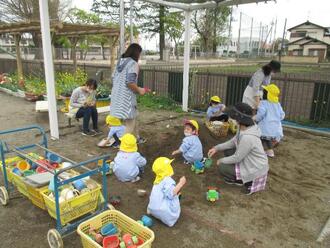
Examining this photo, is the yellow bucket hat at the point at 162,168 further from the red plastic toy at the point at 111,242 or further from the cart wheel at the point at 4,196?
the cart wheel at the point at 4,196

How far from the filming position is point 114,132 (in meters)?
5.34

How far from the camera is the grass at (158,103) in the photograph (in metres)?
9.14

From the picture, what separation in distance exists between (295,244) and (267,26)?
6907 cm

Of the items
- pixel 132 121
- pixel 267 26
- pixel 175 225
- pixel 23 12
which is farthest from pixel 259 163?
pixel 267 26

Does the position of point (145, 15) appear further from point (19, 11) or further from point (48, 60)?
point (48, 60)

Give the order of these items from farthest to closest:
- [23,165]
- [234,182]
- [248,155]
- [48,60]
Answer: [48,60] < [234,182] < [248,155] < [23,165]

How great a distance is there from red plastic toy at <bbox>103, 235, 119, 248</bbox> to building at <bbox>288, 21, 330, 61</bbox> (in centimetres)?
5670

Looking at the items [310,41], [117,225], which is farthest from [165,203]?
[310,41]

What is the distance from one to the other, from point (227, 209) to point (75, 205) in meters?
1.78

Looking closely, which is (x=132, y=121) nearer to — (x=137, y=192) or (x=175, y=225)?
(x=137, y=192)

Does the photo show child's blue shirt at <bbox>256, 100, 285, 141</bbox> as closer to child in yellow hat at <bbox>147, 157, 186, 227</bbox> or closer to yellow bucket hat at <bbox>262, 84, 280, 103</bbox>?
yellow bucket hat at <bbox>262, 84, 280, 103</bbox>

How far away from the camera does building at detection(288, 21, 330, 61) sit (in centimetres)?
5381

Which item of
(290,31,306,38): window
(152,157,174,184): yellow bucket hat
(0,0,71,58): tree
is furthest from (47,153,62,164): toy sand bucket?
(290,31,306,38): window

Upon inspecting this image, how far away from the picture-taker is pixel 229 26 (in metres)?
54.8
